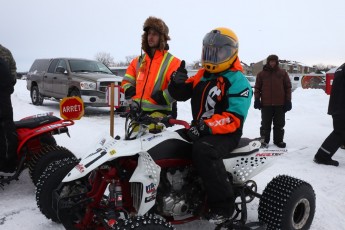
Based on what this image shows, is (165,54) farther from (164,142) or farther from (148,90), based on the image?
(164,142)

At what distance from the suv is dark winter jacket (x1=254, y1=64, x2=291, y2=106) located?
4.23 m

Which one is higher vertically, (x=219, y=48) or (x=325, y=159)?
(x=219, y=48)

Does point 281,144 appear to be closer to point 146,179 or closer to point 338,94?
point 338,94

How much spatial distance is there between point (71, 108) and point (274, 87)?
14.6 ft

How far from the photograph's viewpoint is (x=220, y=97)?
3438mm

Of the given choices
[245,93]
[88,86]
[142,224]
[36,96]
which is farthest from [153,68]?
[36,96]

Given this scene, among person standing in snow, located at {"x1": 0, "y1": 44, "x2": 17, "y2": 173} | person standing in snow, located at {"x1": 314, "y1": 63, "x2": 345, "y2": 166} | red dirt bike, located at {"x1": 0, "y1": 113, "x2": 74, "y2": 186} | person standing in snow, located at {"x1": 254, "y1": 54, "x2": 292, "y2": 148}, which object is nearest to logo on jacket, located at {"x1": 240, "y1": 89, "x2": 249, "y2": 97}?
red dirt bike, located at {"x1": 0, "y1": 113, "x2": 74, "y2": 186}

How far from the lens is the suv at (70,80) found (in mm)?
11672

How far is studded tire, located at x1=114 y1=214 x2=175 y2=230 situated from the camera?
8.32 feet

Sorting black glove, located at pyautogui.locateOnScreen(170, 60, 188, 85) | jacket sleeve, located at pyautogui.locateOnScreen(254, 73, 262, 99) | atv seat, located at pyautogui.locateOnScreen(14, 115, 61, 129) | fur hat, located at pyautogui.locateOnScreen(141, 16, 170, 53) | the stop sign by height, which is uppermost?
fur hat, located at pyautogui.locateOnScreen(141, 16, 170, 53)

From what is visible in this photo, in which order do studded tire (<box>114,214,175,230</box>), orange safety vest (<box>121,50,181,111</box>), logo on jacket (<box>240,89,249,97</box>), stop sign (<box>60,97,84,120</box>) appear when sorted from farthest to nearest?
1. stop sign (<box>60,97,84,120</box>)
2. orange safety vest (<box>121,50,181,111</box>)
3. logo on jacket (<box>240,89,249,97</box>)
4. studded tire (<box>114,214,175,230</box>)

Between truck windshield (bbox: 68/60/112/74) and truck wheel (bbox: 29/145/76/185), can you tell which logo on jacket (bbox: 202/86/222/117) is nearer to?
truck wheel (bbox: 29/145/76/185)

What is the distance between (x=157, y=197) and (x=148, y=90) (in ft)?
5.32

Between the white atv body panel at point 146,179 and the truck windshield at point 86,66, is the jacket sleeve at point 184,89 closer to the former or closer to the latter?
the white atv body panel at point 146,179
